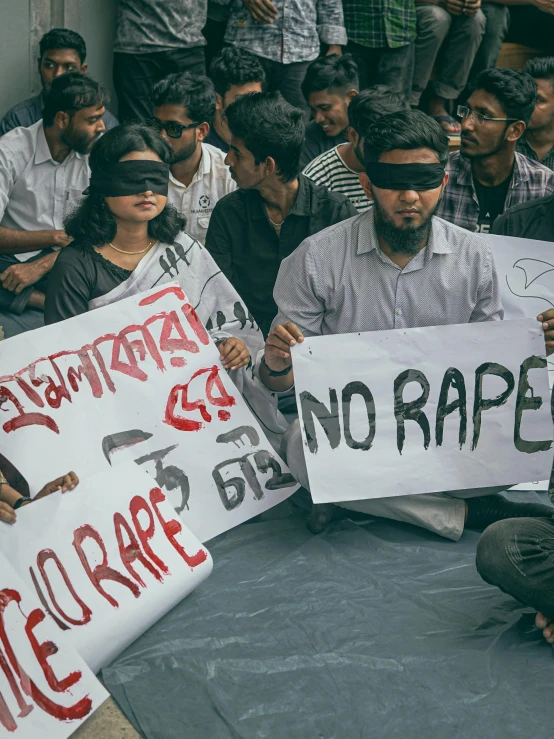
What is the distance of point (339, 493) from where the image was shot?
3.46 m

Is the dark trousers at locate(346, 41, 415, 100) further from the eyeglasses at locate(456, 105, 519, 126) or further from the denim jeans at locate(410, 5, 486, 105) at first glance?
the eyeglasses at locate(456, 105, 519, 126)

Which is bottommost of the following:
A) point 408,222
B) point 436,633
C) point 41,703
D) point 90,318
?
point 436,633

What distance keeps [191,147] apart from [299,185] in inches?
33.6

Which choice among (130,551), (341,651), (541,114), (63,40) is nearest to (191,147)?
(63,40)

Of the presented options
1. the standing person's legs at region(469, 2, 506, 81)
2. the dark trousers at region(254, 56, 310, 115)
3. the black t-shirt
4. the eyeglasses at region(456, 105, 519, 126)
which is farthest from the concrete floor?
the standing person's legs at region(469, 2, 506, 81)

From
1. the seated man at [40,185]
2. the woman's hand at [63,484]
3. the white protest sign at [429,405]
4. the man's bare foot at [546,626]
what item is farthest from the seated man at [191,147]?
→ the man's bare foot at [546,626]

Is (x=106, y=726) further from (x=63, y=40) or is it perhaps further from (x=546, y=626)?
(x=63, y=40)

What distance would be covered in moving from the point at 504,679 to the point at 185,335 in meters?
1.72

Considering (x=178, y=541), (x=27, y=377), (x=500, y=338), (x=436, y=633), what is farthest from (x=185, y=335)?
(x=436, y=633)

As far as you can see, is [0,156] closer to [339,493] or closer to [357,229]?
[357,229]

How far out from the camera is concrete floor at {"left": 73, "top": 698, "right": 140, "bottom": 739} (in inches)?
102

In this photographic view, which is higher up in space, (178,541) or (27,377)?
(27,377)

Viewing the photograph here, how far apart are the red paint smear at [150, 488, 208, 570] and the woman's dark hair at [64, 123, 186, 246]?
4.29 ft

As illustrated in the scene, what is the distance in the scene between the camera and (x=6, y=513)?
2.76 meters
